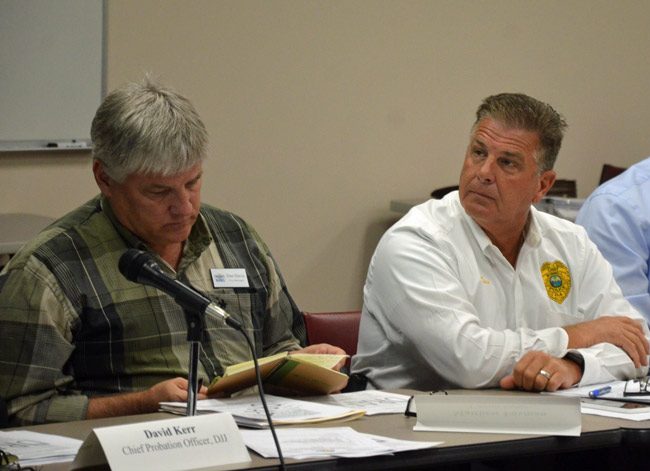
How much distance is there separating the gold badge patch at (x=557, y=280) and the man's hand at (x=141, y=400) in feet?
3.77

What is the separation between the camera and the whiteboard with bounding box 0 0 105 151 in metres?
4.45

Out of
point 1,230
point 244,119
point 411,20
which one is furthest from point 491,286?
point 411,20

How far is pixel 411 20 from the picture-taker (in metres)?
5.70

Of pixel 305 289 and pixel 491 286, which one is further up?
pixel 491 286

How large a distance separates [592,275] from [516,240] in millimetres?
250

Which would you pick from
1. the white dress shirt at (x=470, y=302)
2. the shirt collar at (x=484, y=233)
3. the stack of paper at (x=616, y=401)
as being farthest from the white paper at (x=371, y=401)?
the shirt collar at (x=484, y=233)

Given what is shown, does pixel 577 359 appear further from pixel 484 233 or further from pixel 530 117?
pixel 530 117

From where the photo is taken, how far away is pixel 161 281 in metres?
1.88

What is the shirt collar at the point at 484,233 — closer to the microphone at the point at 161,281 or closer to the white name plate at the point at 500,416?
the white name plate at the point at 500,416

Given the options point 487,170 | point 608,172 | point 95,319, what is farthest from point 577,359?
point 608,172

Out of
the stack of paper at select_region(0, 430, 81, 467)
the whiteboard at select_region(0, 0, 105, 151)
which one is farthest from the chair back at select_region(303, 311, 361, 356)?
the whiteboard at select_region(0, 0, 105, 151)

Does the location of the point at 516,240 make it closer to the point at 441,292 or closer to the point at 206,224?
the point at 441,292

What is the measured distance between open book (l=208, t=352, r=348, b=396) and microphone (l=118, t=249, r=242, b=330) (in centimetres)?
44

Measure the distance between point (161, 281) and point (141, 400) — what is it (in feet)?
2.08
